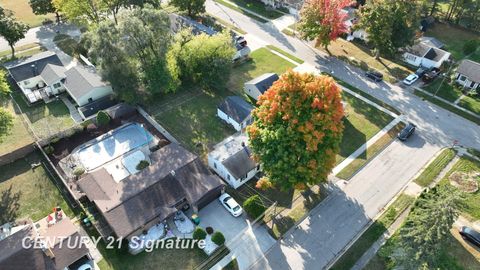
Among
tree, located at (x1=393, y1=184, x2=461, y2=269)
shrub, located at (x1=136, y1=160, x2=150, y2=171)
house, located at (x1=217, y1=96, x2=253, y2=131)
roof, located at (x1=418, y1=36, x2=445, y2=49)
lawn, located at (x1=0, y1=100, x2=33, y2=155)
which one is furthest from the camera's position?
roof, located at (x1=418, y1=36, x2=445, y2=49)

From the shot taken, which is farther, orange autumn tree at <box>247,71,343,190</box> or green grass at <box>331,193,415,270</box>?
green grass at <box>331,193,415,270</box>

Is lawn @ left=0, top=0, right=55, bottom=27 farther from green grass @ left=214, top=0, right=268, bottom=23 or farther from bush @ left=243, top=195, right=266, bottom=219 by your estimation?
bush @ left=243, top=195, right=266, bottom=219

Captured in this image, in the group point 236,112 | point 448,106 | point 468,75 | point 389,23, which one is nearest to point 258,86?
point 236,112

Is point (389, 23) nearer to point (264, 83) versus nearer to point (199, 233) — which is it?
point (264, 83)

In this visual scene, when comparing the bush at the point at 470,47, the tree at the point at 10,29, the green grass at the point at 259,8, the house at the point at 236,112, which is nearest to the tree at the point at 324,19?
the green grass at the point at 259,8

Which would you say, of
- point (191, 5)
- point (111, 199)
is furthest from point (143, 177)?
point (191, 5)

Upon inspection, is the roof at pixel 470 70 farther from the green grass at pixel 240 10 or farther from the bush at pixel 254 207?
the bush at pixel 254 207

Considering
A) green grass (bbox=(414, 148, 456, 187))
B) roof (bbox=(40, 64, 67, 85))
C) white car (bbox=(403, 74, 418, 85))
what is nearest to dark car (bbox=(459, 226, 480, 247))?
green grass (bbox=(414, 148, 456, 187))
